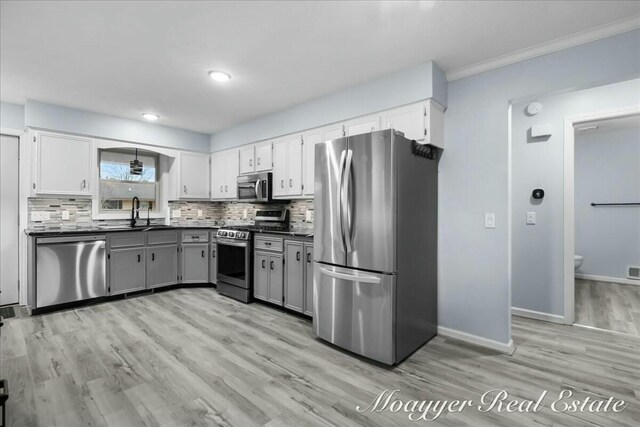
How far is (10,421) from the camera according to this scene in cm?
179

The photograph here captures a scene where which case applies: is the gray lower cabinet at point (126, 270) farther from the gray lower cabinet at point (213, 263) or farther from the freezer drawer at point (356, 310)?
the freezer drawer at point (356, 310)

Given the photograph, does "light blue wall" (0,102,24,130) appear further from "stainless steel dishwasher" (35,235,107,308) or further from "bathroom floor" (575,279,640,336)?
"bathroom floor" (575,279,640,336)

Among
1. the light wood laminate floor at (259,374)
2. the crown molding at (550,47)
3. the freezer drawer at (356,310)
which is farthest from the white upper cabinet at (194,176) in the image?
the crown molding at (550,47)

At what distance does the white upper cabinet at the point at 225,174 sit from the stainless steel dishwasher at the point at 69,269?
70.8 inches

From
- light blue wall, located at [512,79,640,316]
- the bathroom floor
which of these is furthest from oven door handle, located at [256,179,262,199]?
the bathroom floor

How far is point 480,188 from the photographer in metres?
2.83

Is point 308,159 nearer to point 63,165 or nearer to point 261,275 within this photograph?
point 261,275

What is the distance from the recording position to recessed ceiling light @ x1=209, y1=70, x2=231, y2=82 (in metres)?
3.02

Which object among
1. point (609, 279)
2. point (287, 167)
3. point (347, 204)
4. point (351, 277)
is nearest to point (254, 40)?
point (347, 204)

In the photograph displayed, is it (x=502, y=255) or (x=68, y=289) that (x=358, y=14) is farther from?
(x=68, y=289)

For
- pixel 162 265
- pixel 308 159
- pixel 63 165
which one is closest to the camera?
pixel 308 159

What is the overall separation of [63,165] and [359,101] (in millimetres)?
3846

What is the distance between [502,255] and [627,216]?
4.00m

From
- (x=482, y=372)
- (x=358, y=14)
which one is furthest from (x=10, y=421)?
(x=358, y=14)
